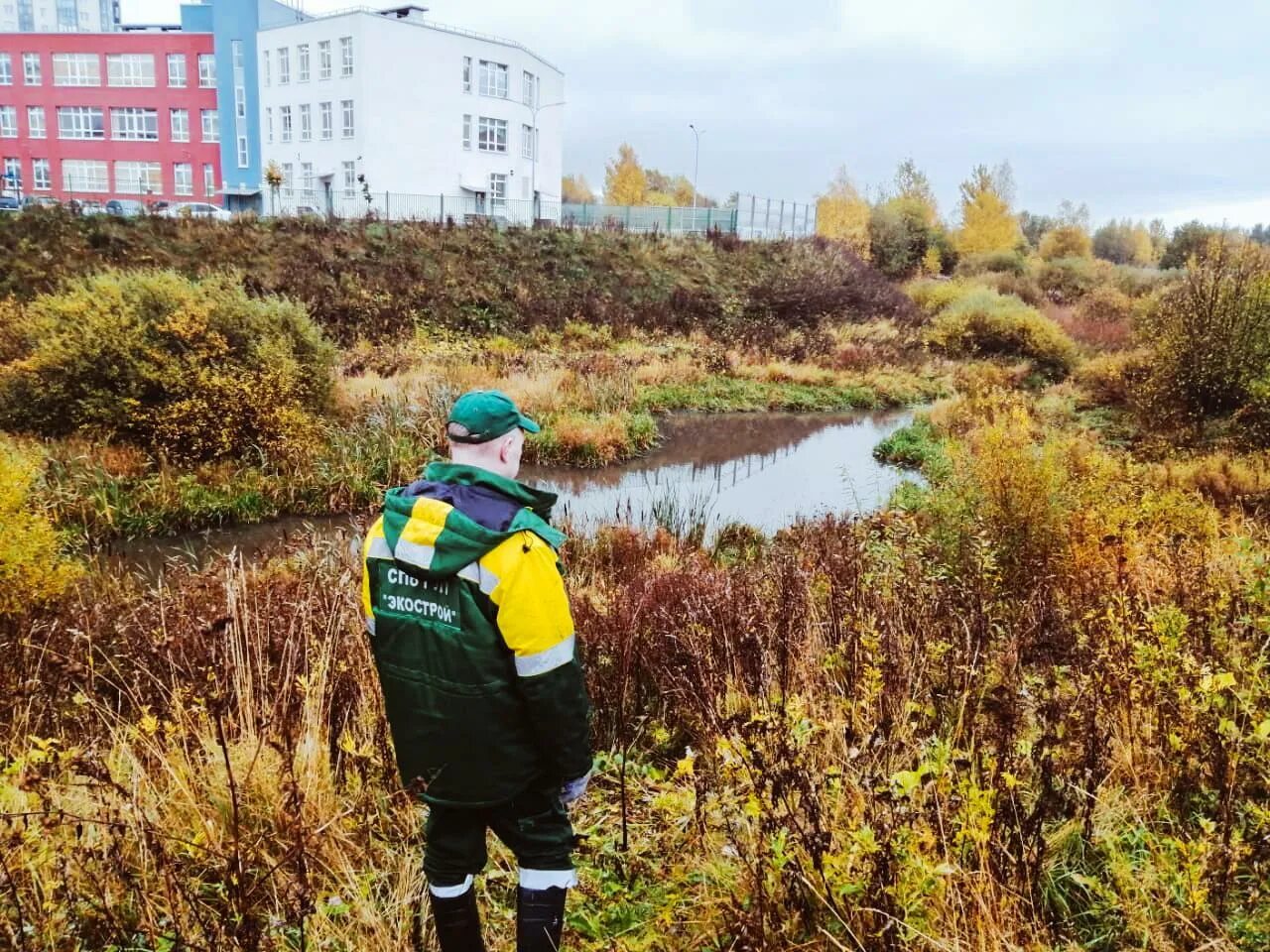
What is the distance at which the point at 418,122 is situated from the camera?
141ft

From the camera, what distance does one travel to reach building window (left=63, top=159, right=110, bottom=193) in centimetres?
5206

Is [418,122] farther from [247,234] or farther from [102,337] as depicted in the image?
[102,337]

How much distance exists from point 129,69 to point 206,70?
529cm

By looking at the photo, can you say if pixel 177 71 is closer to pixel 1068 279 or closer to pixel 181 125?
pixel 181 125

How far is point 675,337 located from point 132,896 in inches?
880

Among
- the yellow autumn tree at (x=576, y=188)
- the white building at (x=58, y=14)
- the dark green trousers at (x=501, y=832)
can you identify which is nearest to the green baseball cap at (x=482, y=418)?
the dark green trousers at (x=501, y=832)

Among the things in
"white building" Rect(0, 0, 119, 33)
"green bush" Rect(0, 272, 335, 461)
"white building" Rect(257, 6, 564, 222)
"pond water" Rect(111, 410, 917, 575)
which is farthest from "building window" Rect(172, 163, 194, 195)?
"white building" Rect(0, 0, 119, 33)

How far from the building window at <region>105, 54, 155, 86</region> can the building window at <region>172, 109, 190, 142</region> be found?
2.71m

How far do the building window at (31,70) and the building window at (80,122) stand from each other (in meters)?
2.45

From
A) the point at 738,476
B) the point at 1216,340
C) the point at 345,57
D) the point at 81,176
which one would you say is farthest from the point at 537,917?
the point at 81,176

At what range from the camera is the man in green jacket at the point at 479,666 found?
2307 mm

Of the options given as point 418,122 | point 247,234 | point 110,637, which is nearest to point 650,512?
point 110,637

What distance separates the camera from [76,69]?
170 ft

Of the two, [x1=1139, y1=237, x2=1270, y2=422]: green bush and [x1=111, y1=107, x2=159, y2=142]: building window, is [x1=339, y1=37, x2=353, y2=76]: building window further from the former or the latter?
[x1=1139, y1=237, x2=1270, y2=422]: green bush
